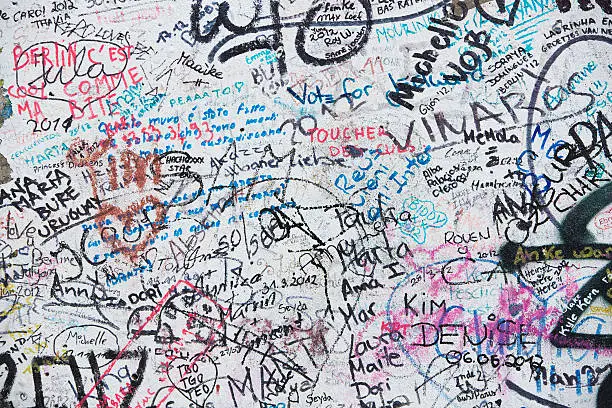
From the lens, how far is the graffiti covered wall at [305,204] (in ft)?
12.8

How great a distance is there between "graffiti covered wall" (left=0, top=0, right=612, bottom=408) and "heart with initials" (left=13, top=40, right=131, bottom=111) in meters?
0.02

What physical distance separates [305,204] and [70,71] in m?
1.87

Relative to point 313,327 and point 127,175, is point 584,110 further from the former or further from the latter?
point 127,175

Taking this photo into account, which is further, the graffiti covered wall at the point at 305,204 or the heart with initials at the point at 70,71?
the heart with initials at the point at 70,71

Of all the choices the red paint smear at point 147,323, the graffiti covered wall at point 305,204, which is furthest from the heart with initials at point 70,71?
the red paint smear at point 147,323

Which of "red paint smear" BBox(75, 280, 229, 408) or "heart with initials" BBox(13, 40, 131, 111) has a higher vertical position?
"heart with initials" BBox(13, 40, 131, 111)

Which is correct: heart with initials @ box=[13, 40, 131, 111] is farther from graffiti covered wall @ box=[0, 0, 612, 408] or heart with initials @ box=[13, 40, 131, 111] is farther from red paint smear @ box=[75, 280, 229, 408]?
red paint smear @ box=[75, 280, 229, 408]

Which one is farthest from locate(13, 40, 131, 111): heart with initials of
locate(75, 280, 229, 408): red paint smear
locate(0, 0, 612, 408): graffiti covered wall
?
locate(75, 280, 229, 408): red paint smear

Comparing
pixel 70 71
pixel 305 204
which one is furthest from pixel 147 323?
pixel 70 71

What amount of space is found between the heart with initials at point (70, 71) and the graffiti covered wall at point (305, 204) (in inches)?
0.6

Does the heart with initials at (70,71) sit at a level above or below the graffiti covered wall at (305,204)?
above

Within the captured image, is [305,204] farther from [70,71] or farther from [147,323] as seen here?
[70,71]

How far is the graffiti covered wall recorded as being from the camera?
A: 12.8ft

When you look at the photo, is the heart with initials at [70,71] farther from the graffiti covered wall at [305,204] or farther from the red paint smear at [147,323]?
the red paint smear at [147,323]
